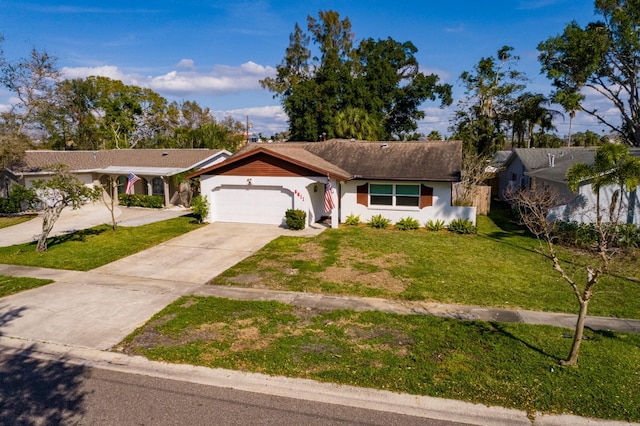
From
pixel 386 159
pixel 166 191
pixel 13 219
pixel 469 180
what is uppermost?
pixel 386 159

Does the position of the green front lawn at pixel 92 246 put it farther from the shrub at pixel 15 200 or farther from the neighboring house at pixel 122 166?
the shrub at pixel 15 200

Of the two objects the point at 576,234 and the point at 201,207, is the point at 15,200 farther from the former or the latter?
the point at 576,234

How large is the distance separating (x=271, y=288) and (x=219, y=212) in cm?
1053

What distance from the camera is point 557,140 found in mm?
60406

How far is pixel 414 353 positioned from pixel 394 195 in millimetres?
13430

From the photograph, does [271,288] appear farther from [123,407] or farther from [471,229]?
[471,229]

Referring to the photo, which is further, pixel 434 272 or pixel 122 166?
pixel 122 166

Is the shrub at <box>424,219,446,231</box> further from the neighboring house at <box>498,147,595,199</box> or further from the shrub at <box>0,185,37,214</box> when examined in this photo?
the shrub at <box>0,185,37,214</box>

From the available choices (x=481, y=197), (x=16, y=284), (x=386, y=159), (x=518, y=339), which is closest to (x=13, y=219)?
(x=16, y=284)

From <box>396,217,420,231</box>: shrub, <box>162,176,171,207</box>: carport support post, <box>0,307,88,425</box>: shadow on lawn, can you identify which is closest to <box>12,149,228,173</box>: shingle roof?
<box>162,176,171,207</box>: carport support post

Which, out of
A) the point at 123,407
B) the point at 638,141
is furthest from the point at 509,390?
the point at 638,141

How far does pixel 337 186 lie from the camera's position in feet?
68.7

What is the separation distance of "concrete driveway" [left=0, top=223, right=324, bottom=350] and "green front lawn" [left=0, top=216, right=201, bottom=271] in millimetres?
607

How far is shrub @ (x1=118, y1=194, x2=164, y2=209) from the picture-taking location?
2644 centimetres
